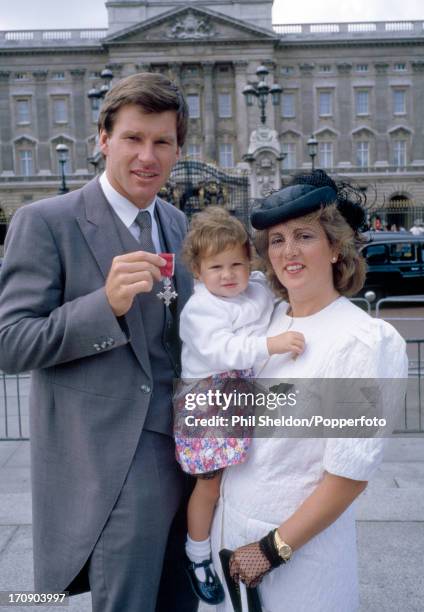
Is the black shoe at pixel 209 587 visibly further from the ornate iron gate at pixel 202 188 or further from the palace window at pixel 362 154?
the palace window at pixel 362 154

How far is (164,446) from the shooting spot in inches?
77.4

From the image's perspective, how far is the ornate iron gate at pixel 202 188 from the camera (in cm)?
2078

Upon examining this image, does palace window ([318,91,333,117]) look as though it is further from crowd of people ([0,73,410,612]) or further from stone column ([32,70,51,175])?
crowd of people ([0,73,410,612])

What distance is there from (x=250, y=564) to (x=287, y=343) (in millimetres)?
602

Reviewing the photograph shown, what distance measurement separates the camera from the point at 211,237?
6.34ft

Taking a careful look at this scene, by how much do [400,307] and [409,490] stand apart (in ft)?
37.8

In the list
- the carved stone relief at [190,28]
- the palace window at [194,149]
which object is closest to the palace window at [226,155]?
the palace window at [194,149]

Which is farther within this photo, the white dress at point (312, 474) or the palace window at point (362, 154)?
the palace window at point (362, 154)

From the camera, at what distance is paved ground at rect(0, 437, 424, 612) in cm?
287

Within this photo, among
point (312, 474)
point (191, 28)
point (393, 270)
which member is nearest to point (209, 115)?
point (191, 28)

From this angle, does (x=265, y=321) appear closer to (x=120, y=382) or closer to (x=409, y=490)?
(x=120, y=382)

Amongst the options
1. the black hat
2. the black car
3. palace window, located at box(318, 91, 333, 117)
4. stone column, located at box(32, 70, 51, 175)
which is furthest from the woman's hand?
palace window, located at box(318, 91, 333, 117)

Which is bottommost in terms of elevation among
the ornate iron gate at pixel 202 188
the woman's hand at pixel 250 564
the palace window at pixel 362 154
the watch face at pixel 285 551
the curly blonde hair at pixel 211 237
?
the woman's hand at pixel 250 564

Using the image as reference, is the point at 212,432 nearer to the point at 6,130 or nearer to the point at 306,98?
the point at 306,98
